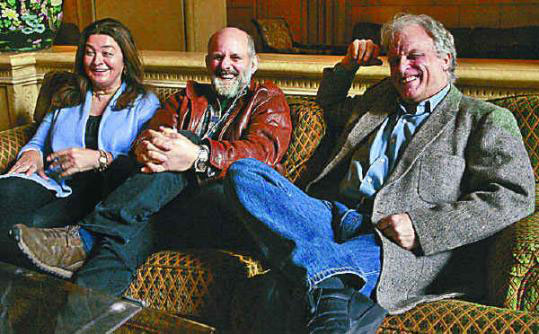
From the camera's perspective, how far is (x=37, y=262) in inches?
78.2

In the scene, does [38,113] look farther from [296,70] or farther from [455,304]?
[455,304]

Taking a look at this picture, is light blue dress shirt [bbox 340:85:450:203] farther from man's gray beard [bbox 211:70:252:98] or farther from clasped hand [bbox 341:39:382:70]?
man's gray beard [bbox 211:70:252:98]

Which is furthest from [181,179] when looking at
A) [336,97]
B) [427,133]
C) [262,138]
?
[427,133]

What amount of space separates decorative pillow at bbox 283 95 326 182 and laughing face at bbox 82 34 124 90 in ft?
2.33

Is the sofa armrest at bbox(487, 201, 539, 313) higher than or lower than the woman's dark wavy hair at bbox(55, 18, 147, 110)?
lower

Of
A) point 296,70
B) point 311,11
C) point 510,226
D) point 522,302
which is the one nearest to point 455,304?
point 522,302

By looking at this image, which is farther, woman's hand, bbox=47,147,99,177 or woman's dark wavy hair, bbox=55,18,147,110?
woman's dark wavy hair, bbox=55,18,147,110

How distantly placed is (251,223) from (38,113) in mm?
1349

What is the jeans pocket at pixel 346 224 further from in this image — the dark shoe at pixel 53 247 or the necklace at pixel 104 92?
the necklace at pixel 104 92

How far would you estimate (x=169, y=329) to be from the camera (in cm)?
147

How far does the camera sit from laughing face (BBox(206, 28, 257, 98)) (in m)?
2.41

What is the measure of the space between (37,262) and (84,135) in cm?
68

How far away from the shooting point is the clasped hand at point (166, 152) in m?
2.10

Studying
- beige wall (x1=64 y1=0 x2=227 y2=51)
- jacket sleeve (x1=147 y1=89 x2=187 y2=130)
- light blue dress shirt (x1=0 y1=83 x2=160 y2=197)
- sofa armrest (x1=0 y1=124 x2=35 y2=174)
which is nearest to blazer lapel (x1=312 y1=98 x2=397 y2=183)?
jacket sleeve (x1=147 y1=89 x2=187 y2=130)
